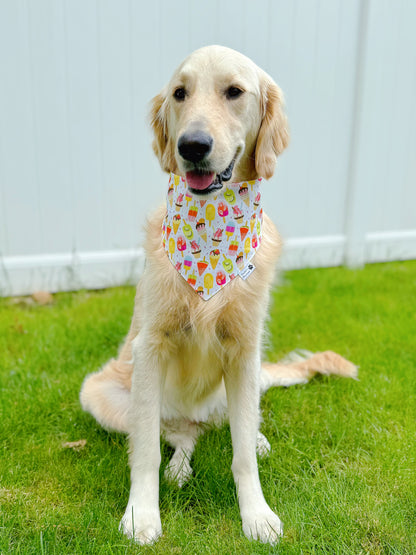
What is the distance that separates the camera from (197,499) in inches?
79.6

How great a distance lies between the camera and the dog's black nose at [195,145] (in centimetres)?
167

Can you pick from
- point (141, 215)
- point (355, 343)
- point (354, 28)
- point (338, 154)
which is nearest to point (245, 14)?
point (354, 28)

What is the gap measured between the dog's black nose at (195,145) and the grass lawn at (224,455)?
1.17 meters

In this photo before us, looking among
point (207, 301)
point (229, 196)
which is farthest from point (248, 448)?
point (229, 196)

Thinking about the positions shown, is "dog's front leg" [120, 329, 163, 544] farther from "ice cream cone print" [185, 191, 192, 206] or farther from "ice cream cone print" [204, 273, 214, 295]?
"ice cream cone print" [185, 191, 192, 206]

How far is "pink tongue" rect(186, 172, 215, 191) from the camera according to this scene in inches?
70.0

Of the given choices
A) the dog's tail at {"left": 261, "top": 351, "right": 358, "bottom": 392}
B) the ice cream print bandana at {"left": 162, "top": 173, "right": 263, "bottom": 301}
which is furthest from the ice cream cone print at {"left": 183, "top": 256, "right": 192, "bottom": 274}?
the dog's tail at {"left": 261, "top": 351, "right": 358, "bottom": 392}

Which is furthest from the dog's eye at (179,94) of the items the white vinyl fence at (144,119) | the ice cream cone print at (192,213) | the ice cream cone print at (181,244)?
the white vinyl fence at (144,119)

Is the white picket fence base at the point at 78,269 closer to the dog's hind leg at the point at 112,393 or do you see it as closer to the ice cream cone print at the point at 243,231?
the dog's hind leg at the point at 112,393

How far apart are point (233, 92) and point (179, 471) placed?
1365 mm

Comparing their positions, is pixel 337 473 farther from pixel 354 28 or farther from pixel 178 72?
pixel 354 28

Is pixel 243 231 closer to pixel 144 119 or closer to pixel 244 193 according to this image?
pixel 244 193

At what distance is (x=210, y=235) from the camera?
1988 mm

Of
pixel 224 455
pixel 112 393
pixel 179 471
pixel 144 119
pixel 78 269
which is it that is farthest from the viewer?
pixel 78 269
